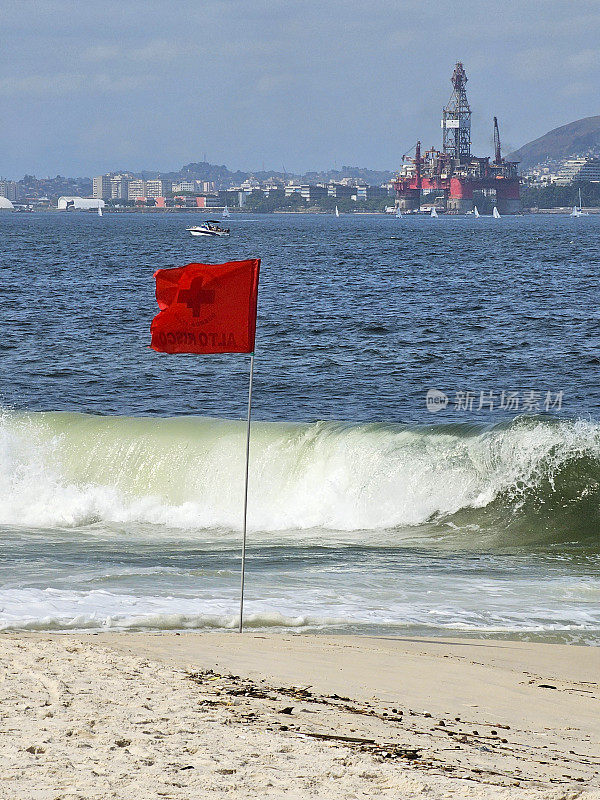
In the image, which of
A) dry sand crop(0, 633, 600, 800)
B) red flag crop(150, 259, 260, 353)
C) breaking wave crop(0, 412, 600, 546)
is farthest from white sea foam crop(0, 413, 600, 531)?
dry sand crop(0, 633, 600, 800)

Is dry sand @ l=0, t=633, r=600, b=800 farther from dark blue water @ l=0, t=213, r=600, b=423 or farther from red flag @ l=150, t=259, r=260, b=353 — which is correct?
dark blue water @ l=0, t=213, r=600, b=423

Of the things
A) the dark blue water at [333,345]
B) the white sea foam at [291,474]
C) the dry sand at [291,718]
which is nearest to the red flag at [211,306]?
the dry sand at [291,718]

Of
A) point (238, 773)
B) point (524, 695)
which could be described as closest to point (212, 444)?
point (524, 695)

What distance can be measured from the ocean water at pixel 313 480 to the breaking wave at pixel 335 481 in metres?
0.04

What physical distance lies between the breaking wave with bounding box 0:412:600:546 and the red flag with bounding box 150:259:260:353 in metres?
6.11

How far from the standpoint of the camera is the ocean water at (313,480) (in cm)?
1010

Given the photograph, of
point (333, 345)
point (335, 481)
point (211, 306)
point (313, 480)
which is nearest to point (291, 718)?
point (211, 306)

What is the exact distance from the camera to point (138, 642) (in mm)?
8055

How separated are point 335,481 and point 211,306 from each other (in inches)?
305

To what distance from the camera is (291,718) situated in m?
6.09

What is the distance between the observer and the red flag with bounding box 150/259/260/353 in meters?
8.74

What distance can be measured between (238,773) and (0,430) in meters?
15.0

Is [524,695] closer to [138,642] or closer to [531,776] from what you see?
[531,776]

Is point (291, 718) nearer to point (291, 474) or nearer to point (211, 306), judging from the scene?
point (211, 306)
